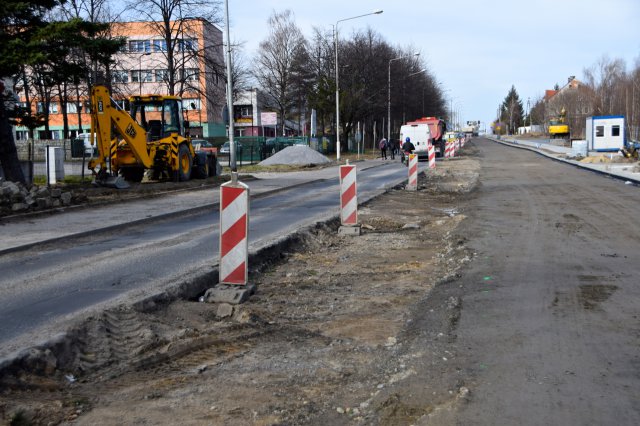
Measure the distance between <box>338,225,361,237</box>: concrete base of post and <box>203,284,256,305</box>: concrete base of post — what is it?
192 inches

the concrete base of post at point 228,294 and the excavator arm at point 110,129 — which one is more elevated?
the excavator arm at point 110,129

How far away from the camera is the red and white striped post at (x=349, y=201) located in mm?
11906

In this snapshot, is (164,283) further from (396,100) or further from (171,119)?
(396,100)

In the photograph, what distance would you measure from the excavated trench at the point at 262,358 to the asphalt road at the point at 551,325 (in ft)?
0.86

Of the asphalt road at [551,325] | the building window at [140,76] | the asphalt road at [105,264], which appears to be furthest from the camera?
the building window at [140,76]

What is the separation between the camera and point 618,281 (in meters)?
7.33

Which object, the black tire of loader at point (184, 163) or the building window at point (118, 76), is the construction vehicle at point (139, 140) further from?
the building window at point (118, 76)

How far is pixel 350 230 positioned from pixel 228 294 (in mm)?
5263

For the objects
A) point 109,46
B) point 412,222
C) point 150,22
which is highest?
point 150,22

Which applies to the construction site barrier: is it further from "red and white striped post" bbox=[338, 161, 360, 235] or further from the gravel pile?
the gravel pile

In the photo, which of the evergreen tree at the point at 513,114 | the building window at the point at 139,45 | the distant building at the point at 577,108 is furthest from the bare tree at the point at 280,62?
the evergreen tree at the point at 513,114

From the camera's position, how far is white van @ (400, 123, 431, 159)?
4844cm

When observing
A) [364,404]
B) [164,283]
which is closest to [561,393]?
[364,404]

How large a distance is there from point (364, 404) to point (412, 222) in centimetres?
999
